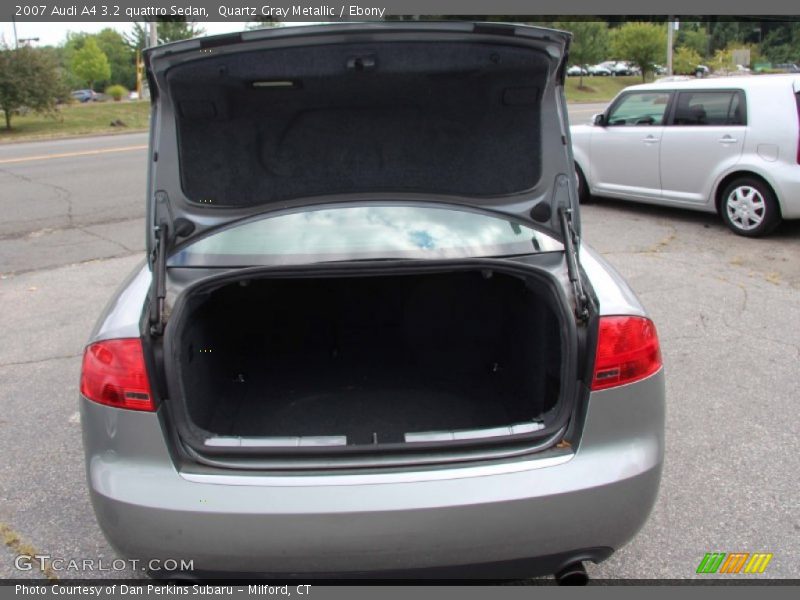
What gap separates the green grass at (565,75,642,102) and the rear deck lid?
42013mm

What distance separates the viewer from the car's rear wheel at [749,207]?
7312 millimetres

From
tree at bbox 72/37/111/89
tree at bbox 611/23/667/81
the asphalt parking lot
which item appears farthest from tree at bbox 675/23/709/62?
the asphalt parking lot

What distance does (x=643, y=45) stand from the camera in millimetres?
49062

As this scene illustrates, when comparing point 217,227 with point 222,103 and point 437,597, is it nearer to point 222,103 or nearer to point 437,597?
point 222,103

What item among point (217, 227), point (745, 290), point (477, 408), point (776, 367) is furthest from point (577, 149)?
point (217, 227)

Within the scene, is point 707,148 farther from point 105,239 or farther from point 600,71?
point 600,71

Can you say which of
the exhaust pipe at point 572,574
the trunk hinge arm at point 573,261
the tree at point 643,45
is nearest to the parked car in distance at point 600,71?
the tree at point 643,45

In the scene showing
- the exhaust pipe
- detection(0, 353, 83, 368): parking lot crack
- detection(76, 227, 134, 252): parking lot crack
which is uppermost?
the exhaust pipe

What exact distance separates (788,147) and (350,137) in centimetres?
611

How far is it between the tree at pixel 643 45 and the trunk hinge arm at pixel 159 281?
52.9 meters

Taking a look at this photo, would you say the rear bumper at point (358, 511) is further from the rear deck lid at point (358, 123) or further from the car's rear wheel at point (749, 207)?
the car's rear wheel at point (749, 207)

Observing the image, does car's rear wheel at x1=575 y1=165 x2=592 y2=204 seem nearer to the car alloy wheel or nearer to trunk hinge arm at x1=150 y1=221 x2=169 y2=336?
the car alloy wheel

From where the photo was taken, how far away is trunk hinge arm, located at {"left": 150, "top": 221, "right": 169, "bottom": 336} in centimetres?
212

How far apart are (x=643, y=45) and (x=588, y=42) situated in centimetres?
401
